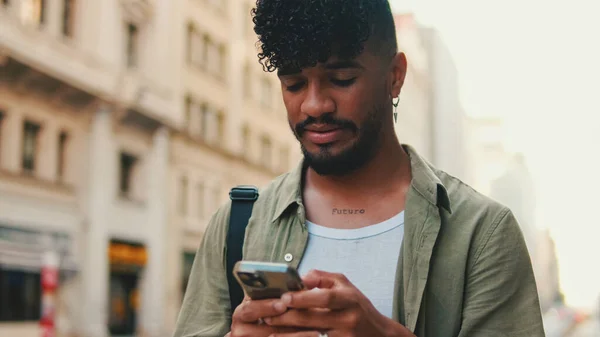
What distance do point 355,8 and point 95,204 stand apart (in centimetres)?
2365

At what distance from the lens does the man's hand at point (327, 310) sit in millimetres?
1505

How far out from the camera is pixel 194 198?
32.2 m

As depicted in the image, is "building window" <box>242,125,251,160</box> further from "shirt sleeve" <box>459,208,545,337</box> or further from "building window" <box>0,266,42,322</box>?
"shirt sleeve" <box>459,208,545,337</box>

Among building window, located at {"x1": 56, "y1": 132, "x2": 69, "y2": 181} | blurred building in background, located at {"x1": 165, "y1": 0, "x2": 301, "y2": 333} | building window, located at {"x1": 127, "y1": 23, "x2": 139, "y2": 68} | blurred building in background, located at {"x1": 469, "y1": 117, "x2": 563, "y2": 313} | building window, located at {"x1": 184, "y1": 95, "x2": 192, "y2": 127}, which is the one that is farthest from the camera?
blurred building in background, located at {"x1": 469, "y1": 117, "x2": 563, "y2": 313}

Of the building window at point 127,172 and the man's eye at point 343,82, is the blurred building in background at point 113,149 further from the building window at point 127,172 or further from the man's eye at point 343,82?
the man's eye at point 343,82

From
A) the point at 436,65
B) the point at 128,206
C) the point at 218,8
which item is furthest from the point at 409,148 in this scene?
the point at 436,65

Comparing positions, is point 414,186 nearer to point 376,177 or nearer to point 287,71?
point 376,177

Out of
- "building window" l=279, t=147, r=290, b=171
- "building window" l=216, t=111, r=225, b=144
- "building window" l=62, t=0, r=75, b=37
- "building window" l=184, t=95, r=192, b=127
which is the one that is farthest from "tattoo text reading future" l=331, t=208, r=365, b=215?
"building window" l=279, t=147, r=290, b=171

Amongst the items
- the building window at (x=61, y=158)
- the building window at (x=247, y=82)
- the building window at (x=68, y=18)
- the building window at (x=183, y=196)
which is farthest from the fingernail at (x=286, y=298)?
the building window at (x=247, y=82)

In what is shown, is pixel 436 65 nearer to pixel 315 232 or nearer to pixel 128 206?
pixel 128 206

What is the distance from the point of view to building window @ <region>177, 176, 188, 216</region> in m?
31.1

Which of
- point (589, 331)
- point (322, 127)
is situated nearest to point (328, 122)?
point (322, 127)

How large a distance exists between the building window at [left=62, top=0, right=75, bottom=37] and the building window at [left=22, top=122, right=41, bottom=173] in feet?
9.42

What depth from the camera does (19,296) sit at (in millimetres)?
21578
